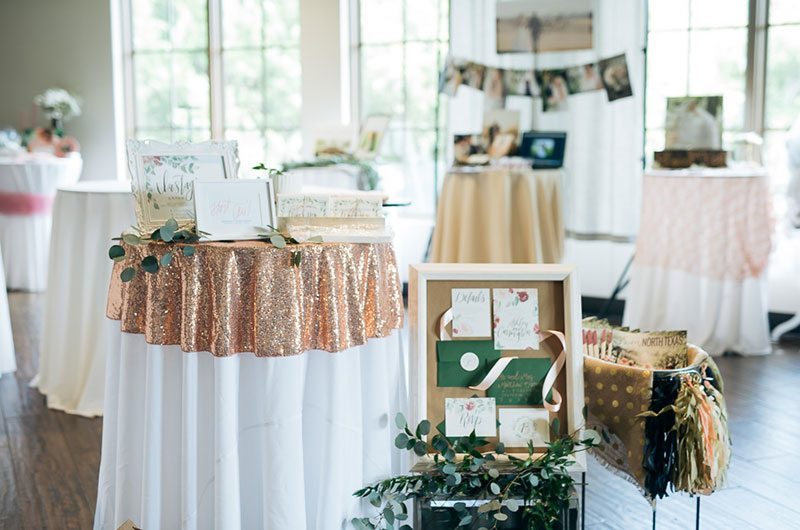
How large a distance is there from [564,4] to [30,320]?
3588 millimetres

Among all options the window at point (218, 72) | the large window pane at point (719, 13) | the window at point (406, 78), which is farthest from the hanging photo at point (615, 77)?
the window at point (218, 72)

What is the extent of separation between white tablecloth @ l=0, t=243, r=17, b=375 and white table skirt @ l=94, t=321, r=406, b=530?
7.09 feet

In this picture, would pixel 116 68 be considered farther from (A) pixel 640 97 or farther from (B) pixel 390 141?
(A) pixel 640 97

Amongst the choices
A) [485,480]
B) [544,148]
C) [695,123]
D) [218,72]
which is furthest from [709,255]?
[218,72]

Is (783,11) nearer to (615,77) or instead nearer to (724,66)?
(724,66)

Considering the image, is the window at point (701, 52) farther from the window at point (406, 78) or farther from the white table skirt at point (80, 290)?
the white table skirt at point (80, 290)

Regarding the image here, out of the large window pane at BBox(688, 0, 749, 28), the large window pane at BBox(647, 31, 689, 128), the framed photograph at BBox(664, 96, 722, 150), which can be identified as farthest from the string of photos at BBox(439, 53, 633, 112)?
the large window pane at BBox(688, 0, 749, 28)

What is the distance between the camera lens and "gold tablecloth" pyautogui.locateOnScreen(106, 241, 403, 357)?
215cm

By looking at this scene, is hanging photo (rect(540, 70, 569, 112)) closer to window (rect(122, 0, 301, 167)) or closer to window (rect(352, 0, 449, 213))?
window (rect(352, 0, 449, 213))

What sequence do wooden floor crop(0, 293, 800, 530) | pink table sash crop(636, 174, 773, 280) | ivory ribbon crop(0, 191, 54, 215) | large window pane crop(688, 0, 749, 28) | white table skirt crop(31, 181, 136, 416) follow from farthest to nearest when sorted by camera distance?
ivory ribbon crop(0, 191, 54, 215) → large window pane crop(688, 0, 749, 28) → pink table sash crop(636, 174, 773, 280) → white table skirt crop(31, 181, 136, 416) → wooden floor crop(0, 293, 800, 530)

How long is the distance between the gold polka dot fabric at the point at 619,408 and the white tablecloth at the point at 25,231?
5.35 m

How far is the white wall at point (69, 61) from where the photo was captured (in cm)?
761

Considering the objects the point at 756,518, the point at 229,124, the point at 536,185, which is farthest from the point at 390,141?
the point at 756,518

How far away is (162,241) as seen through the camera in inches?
87.5
